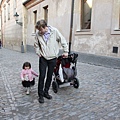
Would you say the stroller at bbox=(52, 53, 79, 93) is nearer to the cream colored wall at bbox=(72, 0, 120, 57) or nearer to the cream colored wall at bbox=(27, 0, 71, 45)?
the cream colored wall at bbox=(72, 0, 120, 57)

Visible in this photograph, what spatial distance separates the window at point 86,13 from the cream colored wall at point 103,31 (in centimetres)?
54

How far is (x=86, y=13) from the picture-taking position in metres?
9.86

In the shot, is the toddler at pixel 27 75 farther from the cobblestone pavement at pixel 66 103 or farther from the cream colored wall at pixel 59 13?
the cream colored wall at pixel 59 13

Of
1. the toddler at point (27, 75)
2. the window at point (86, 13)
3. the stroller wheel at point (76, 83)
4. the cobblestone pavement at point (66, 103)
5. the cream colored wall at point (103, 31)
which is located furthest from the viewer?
the window at point (86, 13)

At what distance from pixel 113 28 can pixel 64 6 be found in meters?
4.31

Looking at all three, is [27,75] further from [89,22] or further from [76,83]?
[89,22]

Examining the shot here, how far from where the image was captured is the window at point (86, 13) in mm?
9594

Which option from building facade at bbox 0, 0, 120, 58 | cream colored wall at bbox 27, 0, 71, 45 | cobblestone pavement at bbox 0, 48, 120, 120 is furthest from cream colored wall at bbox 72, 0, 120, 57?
cobblestone pavement at bbox 0, 48, 120, 120

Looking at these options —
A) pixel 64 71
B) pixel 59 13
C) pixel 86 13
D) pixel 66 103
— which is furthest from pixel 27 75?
pixel 59 13

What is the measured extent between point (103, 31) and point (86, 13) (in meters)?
1.98

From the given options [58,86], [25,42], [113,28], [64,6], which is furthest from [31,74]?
[25,42]

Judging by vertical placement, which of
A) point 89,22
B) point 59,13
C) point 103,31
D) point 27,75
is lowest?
point 27,75

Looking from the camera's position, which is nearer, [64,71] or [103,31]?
[64,71]

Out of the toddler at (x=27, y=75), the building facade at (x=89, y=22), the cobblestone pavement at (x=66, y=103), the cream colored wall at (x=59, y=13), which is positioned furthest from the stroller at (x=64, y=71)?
the cream colored wall at (x=59, y=13)
